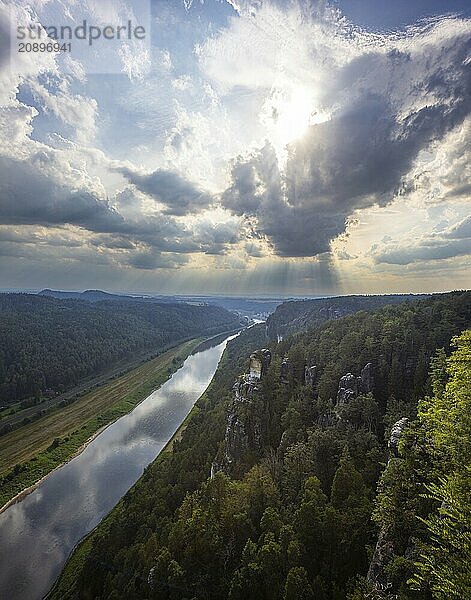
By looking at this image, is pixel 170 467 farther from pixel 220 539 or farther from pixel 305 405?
pixel 220 539

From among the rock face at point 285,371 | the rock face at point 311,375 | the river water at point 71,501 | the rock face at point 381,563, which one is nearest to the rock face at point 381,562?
the rock face at point 381,563

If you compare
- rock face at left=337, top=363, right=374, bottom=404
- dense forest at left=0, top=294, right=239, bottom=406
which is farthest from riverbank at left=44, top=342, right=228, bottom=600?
dense forest at left=0, top=294, right=239, bottom=406

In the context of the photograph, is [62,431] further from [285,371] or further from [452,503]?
[452,503]

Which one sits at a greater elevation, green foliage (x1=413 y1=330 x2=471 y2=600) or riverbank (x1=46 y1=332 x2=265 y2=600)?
green foliage (x1=413 y1=330 x2=471 y2=600)

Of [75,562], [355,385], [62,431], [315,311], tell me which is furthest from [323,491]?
[315,311]

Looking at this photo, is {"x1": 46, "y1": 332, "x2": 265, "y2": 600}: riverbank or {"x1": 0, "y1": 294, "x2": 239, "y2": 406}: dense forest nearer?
{"x1": 46, "y1": 332, "x2": 265, "y2": 600}: riverbank

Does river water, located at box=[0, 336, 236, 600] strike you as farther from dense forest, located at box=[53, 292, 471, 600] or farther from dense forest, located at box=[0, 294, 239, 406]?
dense forest, located at box=[0, 294, 239, 406]

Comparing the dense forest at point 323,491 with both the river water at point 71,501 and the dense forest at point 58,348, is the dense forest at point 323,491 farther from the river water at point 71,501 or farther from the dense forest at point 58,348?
the dense forest at point 58,348
